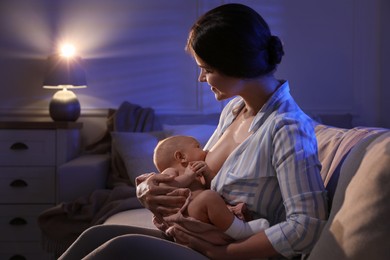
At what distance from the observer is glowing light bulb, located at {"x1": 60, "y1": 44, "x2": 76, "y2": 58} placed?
375cm

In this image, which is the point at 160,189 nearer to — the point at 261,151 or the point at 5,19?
the point at 261,151

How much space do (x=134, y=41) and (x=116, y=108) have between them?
18.0 inches

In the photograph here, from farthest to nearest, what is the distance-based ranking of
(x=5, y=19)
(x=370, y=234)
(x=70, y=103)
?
(x=5, y=19) < (x=70, y=103) < (x=370, y=234)

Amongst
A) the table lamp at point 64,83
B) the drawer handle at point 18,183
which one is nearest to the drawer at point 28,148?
the drawer handle at point 18,183

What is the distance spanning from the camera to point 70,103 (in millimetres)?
3592

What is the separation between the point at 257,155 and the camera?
1363 millimetres

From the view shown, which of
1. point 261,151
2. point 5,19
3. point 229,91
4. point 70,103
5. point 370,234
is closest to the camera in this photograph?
point 370,234

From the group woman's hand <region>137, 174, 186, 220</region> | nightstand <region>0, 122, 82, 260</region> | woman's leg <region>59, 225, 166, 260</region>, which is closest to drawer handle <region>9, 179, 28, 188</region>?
nightstand <region>0, 122, 82, 260</region>

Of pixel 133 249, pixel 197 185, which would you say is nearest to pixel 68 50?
pixel 197 185

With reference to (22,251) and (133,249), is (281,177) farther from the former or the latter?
(22,251)

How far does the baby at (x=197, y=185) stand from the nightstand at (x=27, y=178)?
177 centimetres

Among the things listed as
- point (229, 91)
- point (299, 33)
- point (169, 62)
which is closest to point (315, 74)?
point (299, 33)

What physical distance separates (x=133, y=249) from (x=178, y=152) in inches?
22.5

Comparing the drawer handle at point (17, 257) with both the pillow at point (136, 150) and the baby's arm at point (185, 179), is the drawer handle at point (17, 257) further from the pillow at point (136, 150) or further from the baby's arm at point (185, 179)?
the baby's arm at point (185, 179)
